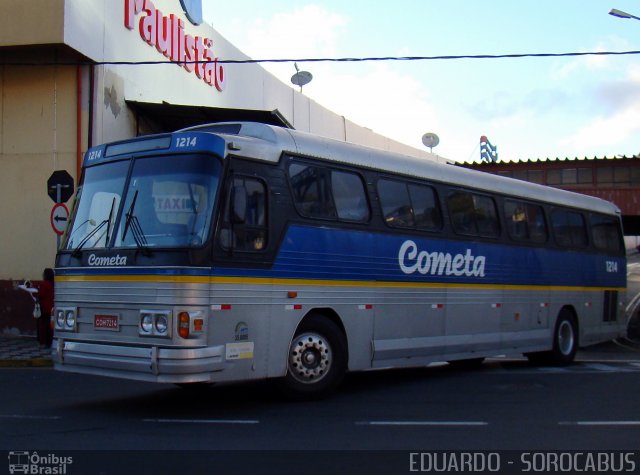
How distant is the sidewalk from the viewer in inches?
570

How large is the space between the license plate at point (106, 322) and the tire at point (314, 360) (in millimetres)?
2030

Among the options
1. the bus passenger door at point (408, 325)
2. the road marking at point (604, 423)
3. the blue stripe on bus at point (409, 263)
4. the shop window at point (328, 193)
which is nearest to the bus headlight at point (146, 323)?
the blue stripe on bus at point (409, 263)

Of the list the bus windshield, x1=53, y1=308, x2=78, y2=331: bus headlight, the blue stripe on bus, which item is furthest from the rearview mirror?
x1=53, y1=308, x2=78, y2=331: bus headlight

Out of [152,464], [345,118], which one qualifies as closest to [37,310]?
[152,464]

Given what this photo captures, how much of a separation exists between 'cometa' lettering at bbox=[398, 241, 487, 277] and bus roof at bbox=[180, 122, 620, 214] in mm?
1151

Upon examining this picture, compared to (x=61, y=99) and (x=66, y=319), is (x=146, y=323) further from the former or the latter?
(x=61, y=99)

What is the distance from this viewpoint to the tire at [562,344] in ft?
49.5

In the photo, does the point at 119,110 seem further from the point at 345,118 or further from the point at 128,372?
the point at 345,118

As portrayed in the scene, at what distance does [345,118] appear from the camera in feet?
117

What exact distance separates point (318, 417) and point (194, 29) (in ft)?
53.5

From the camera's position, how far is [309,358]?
9.73m

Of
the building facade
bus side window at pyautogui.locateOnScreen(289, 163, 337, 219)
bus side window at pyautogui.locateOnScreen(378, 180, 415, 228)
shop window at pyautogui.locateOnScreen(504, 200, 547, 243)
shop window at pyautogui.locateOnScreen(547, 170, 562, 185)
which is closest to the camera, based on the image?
bus side window at pyautogui.locateOnScreen(289, 163, 337, 219)

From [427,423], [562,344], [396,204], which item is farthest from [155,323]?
[562,344]

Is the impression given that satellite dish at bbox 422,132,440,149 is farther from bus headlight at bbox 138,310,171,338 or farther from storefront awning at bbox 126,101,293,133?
bus headlight at bbox 138,310,171,338
